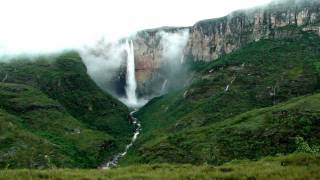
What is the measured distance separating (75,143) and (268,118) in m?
65.2

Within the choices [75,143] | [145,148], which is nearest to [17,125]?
[75,143]

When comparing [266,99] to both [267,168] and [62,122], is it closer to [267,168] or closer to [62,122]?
[62,122]

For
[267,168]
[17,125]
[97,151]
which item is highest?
[267,168]

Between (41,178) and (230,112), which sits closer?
(41,178)

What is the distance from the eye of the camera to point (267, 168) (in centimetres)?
2561

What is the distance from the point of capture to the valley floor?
78.0 feet

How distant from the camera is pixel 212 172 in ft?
82.9

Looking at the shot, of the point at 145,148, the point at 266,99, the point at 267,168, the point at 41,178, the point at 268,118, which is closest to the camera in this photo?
the point at 41,178

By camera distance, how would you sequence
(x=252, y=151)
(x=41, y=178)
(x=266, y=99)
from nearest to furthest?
(x=41, y=178) → (x=252, y=151) → (x=266, y=99)

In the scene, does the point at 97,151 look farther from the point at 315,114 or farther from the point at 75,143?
the point at 315,114

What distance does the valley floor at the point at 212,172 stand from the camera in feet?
78.0

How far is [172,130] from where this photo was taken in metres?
186

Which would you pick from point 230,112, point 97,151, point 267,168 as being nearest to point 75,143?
point 97,151

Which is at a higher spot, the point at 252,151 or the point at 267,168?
the point at 267,168
